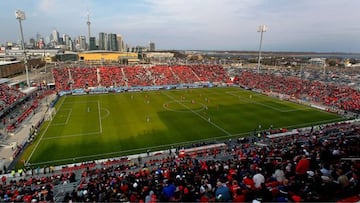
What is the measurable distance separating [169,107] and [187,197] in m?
35.8

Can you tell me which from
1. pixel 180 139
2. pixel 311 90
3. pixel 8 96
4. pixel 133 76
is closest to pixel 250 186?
pixel 180 139

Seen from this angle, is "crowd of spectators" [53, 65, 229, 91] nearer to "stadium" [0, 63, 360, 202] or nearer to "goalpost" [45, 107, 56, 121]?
"stadium" [0, 63, 360, 202]

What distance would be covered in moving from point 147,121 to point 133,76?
115 ft

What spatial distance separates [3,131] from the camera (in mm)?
31422

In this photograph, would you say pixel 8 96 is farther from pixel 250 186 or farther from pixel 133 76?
pixel 250 186

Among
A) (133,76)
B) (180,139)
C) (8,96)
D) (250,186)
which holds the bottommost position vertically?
(180,139)

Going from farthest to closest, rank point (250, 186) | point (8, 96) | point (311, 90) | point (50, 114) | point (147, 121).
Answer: point (311, 90), point (8, 96), point (50, 114), point (147, 121), point (250, 186)

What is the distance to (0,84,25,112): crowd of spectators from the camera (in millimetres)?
38825

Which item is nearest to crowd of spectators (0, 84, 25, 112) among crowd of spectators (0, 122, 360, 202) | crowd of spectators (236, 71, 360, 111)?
crowd of spectators (0, 122, 360, 202)

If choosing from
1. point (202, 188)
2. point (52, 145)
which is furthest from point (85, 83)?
point (202, 188)

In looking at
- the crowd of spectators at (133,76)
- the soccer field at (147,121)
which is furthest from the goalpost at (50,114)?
the crowd of spectators at (133,76)

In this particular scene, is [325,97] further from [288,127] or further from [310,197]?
[310,197]

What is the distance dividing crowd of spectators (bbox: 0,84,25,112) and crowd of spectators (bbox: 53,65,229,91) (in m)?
11.0

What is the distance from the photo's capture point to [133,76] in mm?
68375
